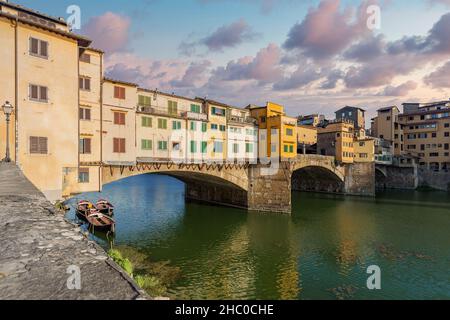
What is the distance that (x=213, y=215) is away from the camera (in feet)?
152

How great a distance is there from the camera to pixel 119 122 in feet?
104

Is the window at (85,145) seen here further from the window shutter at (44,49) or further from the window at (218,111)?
the window at (218,111)

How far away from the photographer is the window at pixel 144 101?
36.5 m

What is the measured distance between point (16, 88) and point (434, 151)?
349 feet

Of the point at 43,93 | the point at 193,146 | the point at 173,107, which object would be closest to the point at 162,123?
the point at 173,107

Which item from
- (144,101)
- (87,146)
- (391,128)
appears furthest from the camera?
(391,128)

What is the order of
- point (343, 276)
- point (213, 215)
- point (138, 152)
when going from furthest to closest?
1. point (213, 215)
2. point (138, 152)
3. point (343, 276)

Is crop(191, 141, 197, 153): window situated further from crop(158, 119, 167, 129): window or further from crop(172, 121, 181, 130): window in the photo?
crop(158, 119, 167, 129): window

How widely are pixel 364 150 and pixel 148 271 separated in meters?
Result: 66.1

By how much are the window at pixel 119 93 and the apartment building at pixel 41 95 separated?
762 centimetres

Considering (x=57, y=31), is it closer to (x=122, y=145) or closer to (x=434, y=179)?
(x=122, y=145)

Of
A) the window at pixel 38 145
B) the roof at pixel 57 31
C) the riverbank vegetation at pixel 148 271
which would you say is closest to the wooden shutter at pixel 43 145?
the window at pixel 38 145

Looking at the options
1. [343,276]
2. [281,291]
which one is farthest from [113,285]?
[343,276]
